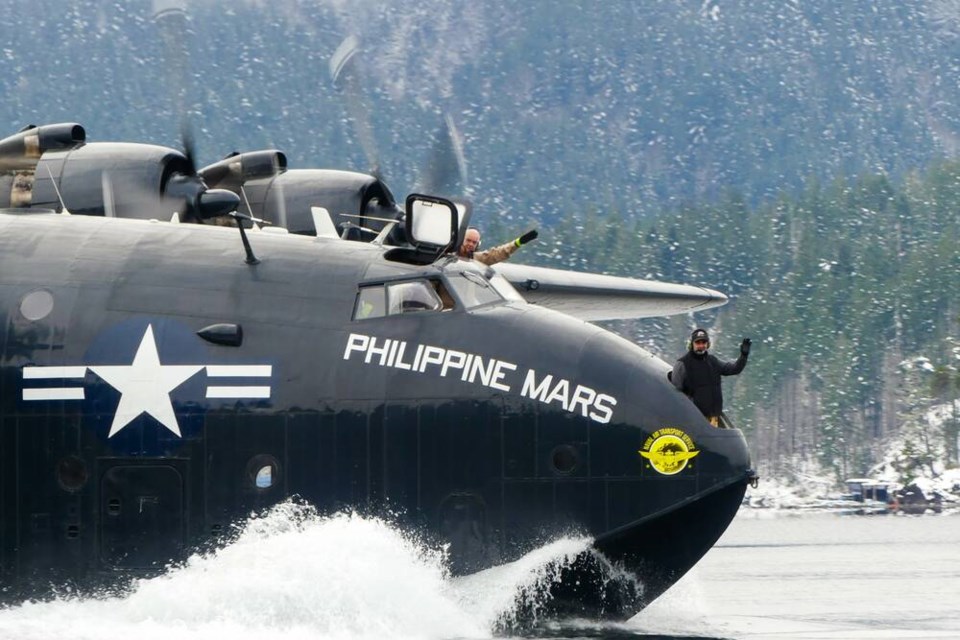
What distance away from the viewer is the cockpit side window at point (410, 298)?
17.1 meters

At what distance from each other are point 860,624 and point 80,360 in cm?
938

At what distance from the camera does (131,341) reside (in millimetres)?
16969

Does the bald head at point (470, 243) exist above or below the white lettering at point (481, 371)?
→ above

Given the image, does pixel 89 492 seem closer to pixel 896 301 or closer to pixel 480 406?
pixel 480 406

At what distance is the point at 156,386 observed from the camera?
16844 millimetres

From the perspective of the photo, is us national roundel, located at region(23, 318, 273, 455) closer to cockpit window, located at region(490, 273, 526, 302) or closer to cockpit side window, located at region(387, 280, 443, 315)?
cockpit side window, located at region(387, 280, 443, 315)

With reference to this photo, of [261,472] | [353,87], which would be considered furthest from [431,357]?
[353,87]

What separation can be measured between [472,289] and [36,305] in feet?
15.7

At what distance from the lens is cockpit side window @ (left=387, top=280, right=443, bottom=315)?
1708 centimetres

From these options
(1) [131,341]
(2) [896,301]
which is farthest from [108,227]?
(2) [896,301]

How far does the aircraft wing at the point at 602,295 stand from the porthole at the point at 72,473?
8965 millimetres

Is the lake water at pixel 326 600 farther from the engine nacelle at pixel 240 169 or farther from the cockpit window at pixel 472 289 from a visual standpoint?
the engine nacelle at pixel 240 169

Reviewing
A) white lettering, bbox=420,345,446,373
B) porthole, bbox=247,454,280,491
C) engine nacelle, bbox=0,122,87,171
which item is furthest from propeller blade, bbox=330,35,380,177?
porthole, bbox=247,454,280,491

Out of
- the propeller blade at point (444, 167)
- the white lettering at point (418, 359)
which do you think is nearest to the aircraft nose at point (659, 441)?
the white lettering at point (418, 359)
